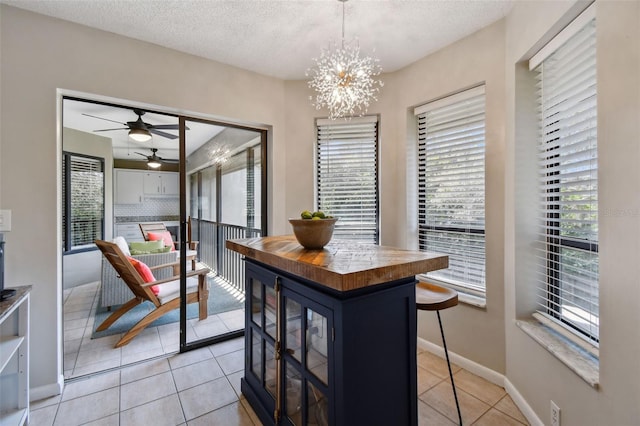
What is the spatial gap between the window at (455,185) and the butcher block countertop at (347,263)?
1.24 meters

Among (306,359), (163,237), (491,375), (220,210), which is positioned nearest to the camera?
(306,359)

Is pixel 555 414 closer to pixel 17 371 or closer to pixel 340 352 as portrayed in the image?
pixel 340 352

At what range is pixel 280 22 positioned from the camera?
2.14m

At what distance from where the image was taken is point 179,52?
97.9 inches

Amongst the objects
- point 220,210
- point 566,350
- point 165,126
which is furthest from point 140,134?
point 566,350

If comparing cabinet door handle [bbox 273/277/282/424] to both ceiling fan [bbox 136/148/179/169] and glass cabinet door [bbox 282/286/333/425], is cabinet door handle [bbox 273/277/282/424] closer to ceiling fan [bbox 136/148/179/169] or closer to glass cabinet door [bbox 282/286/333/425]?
glass cabinet door [bbox 282/286/333/425]

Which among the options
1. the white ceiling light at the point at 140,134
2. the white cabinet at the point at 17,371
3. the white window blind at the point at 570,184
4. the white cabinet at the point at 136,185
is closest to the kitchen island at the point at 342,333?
the white window blind at the point at 570,184

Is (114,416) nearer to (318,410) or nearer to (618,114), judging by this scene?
(318,410)

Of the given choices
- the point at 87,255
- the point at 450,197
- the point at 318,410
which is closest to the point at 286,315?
the point at 318,410

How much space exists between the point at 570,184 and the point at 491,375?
1506mm

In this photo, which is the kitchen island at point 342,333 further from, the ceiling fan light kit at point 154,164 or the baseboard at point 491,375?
the ceiling fan light kit at point 154,164

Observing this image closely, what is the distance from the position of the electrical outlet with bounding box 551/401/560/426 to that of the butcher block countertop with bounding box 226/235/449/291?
3.51 ft

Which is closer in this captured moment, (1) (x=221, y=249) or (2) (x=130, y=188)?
(1) (x=221, y=249)

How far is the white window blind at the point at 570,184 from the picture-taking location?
145 centimetres
